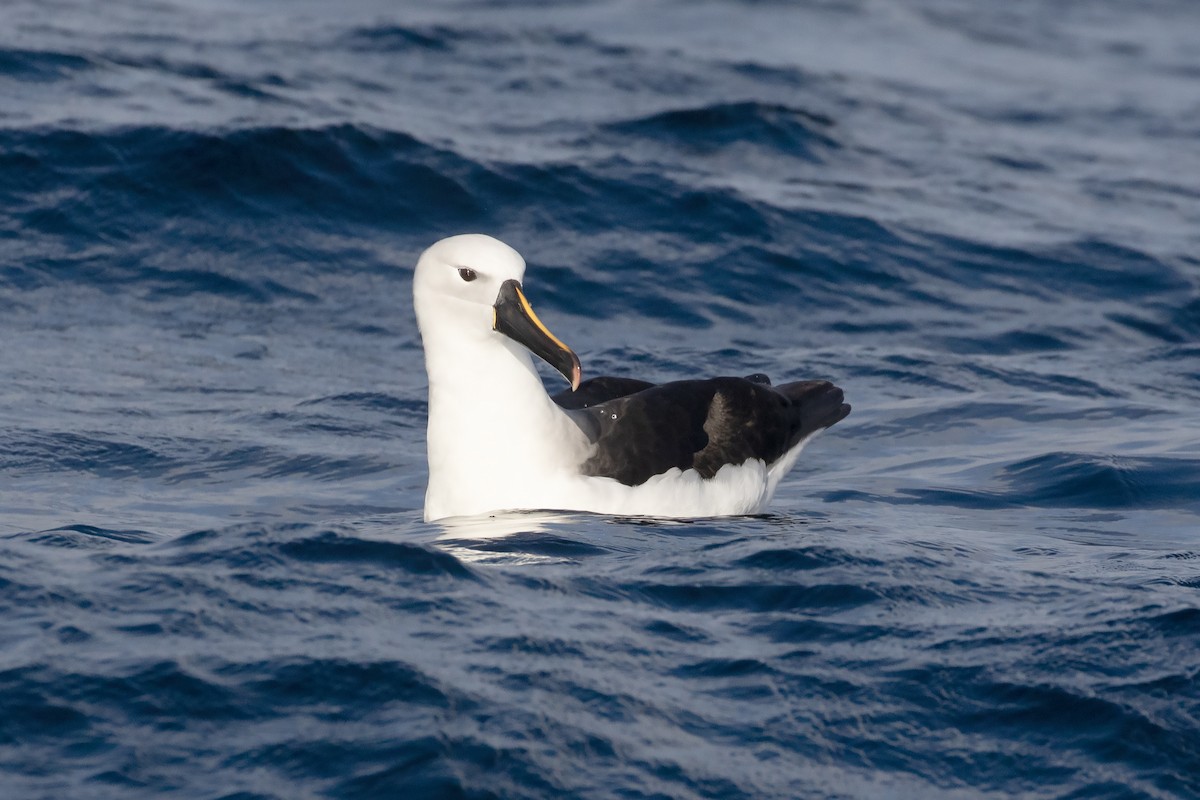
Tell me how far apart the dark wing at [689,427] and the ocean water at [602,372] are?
41 centimetres

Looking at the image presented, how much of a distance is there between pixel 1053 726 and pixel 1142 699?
0.38 meters

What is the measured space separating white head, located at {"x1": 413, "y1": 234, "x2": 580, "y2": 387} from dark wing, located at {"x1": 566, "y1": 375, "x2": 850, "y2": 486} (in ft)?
1.63

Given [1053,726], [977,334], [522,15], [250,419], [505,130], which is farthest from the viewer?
[522,15]

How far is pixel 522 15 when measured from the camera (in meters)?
25.2

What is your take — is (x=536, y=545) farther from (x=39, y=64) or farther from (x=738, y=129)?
(x=39, y=64)

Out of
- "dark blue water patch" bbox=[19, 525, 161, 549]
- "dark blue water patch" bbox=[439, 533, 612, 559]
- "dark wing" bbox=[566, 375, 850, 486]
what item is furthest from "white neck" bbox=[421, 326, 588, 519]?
"dark blue water patch" bbox=[19, 525, 161, 549]

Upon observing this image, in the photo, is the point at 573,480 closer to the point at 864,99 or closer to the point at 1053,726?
the point at 1053,726

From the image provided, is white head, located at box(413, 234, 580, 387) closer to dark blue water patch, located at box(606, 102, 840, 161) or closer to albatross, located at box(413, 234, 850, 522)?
albatross, located at box(413, 234, 850, 522)

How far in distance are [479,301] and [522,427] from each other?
2.17ft

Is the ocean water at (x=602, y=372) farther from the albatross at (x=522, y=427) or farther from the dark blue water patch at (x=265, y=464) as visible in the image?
the albatross at (x=522, y=427)

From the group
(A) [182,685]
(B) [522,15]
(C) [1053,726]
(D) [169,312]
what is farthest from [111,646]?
(B) [522,15]

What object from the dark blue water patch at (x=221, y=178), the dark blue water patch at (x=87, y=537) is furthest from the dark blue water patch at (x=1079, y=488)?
the dark blue water patch at (x=221, y=178)

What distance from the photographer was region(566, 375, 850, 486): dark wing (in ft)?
27.9

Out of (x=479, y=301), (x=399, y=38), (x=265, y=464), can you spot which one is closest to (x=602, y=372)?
(x=265, y=464)
